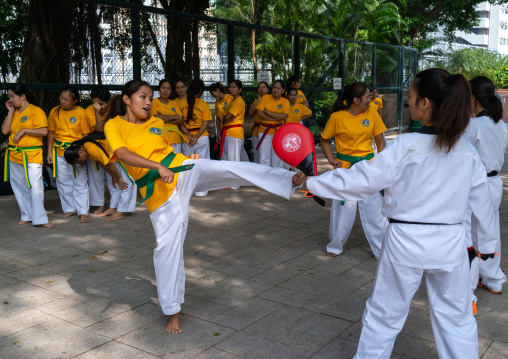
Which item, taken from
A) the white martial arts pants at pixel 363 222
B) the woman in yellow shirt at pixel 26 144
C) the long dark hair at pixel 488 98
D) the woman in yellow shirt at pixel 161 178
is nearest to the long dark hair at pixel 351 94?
the white martial arts pants at pixel 363 222

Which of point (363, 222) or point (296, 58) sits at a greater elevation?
point (296, 58)

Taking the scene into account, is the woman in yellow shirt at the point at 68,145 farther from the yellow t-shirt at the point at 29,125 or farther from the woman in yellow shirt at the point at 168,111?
the woman in yellow shirt at the point at 168,111

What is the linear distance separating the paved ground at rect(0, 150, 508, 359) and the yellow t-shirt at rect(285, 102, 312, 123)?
3.23 meters

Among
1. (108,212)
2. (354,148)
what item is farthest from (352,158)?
(108,212)

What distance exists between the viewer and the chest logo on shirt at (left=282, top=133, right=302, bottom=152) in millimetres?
3279

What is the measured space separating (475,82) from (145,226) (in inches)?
166

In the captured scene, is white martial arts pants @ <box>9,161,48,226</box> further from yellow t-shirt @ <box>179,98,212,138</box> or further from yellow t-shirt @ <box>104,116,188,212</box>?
yellow t-shirt @ <box>104,116,188,212</box>

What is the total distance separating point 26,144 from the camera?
6805mm

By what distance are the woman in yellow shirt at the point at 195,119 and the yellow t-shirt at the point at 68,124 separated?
67.2 inches

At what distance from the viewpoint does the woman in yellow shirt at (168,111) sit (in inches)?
317

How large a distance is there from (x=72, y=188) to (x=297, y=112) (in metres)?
4.37

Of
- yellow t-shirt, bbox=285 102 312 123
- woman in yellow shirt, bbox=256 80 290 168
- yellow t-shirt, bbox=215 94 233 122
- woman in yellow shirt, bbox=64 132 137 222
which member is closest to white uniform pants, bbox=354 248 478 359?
woman in yellow shirt, bbox=64 132 137 222

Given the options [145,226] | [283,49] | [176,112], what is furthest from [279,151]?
[283,49]

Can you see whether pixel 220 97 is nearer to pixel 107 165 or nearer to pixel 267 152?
pixel 267 152
